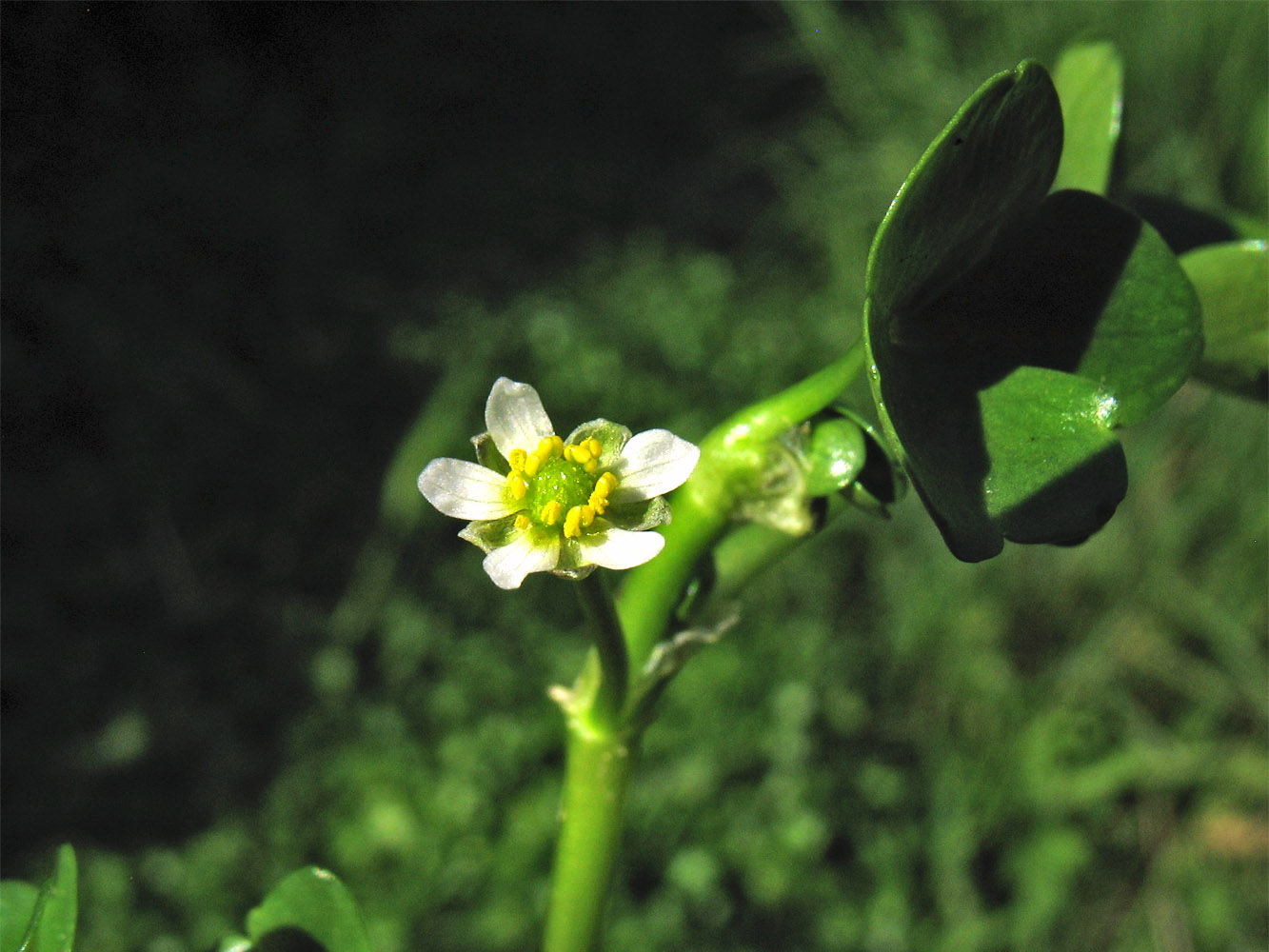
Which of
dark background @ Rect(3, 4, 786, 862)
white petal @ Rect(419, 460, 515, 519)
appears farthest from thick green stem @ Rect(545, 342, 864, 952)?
dark background @ Rect(3, 4, 786, 862)

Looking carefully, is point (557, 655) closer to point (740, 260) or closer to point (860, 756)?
point (860, 756)

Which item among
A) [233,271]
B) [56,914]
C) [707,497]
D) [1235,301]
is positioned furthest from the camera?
[233,271]

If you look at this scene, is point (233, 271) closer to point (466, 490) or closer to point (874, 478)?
point (466, 490)

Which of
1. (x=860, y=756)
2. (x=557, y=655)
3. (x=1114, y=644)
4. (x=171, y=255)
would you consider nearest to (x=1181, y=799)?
(x=1114, y=644)

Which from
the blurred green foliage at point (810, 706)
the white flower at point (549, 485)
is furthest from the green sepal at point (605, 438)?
the blurred green foliage at point (810, 706)

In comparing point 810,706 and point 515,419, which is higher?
point 515,419

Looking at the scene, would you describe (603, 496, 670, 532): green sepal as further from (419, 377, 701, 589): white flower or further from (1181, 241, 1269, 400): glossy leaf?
(1181, 241, 1269, 400): glossy leaf

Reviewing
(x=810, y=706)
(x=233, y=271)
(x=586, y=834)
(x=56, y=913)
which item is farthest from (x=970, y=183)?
(x=233, y=271)
